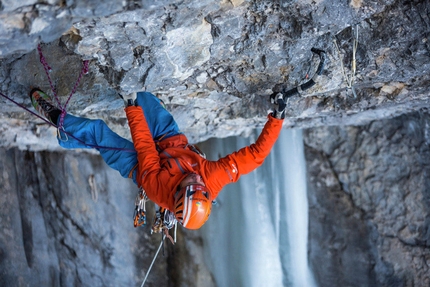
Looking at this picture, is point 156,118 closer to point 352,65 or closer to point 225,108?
point 225,108

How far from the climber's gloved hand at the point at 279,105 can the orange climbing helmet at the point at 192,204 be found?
0.69 meters

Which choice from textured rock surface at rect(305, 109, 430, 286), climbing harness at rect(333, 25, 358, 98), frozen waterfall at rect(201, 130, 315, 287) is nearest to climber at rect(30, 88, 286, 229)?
climbing harness at rect(333, 25, 358, 98)

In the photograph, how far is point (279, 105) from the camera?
2914 mm

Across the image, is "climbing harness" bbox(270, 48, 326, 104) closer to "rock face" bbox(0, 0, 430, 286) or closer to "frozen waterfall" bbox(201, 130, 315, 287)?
"rock face" bbox(0, 0, 430, 286)

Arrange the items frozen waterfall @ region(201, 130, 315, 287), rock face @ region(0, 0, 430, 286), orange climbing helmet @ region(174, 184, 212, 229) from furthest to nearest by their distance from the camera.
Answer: frozen waterfall @ region(201, 130, 315, 287), rock face @ region(0, 0, 430, 286), orange climbing helmet @ region(174, 184, 212, 229)

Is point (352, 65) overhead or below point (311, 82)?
overhead

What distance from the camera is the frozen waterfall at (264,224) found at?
19.1 feet

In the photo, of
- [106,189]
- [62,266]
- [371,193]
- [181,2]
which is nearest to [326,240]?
[371,193]

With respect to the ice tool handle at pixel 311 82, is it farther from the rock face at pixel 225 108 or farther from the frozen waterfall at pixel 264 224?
the frozen waterfall at pixel 264 224

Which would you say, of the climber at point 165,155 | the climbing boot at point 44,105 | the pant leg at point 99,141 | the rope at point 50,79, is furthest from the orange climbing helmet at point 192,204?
the climbing boot at point 44,105

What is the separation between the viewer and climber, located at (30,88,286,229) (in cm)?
270

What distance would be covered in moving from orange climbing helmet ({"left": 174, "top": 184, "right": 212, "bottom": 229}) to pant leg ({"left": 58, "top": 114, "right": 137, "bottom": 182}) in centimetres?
65

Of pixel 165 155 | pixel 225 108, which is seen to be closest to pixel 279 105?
pixel 165 155

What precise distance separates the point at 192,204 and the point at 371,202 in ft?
12.2
